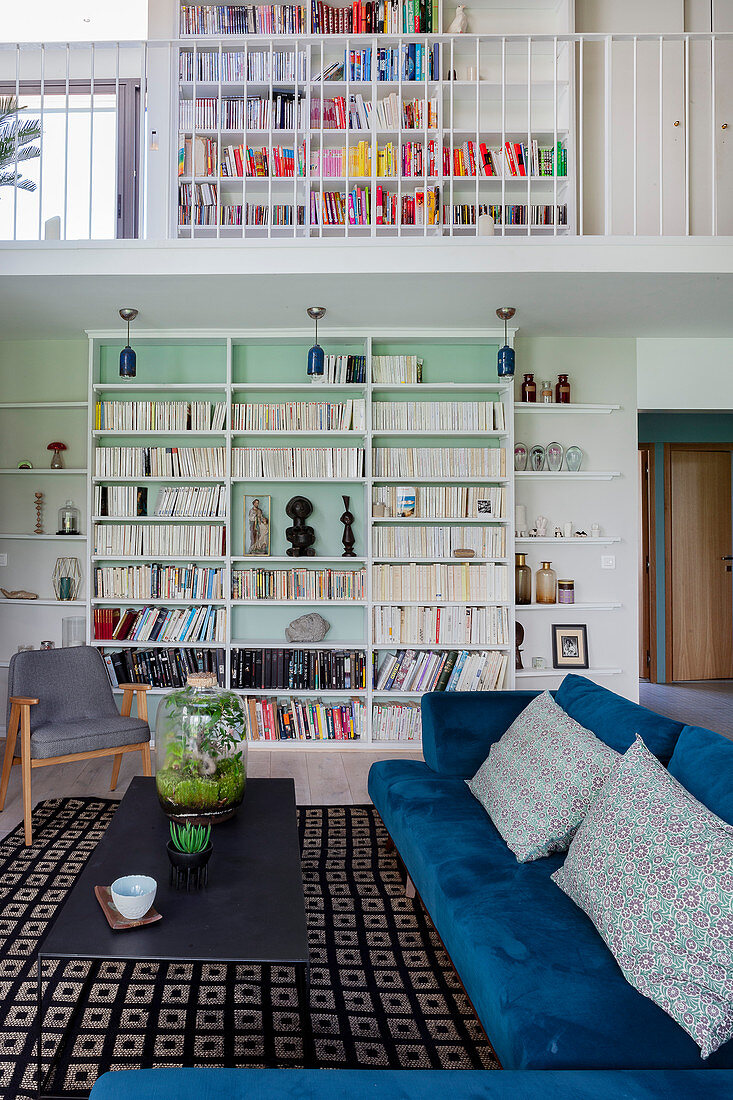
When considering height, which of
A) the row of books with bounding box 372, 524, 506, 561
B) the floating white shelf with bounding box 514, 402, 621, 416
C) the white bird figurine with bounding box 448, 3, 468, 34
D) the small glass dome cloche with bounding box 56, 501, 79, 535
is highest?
the white bird figurine with bounding box 448, 3, 468, 34

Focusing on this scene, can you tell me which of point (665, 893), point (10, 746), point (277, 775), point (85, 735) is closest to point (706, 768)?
point (665, 893)

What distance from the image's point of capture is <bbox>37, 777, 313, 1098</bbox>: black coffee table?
1.61 meters

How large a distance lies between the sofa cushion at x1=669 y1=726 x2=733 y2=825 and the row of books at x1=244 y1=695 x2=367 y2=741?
3048 mm

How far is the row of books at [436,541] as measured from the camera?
490cm

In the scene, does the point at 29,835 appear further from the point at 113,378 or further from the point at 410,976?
the point at 113,378

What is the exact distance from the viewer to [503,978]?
5.05 feet

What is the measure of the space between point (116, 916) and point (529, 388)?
417 cm

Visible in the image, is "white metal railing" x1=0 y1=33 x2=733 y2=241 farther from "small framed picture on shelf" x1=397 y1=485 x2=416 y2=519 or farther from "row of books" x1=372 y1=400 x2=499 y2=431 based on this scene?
"small framed picture on shelf" x1=397 y1=485 x2=416 y2=519

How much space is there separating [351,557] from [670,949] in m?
3.56

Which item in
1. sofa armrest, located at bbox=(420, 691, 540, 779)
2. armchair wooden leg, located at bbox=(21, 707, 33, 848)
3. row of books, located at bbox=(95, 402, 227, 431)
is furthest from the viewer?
row of books, located at bbox=(95, 402, 227, 431)

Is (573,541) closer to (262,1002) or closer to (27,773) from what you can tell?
(27,773)

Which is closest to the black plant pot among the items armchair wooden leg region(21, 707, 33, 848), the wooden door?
armchair wooden leg region(21, 707, 33, 848)

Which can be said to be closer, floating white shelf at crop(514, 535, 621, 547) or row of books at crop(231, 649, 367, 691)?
row of books at crop(231, 649, 367, 691)

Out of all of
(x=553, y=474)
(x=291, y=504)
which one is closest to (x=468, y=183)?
(x=553, y=474)
